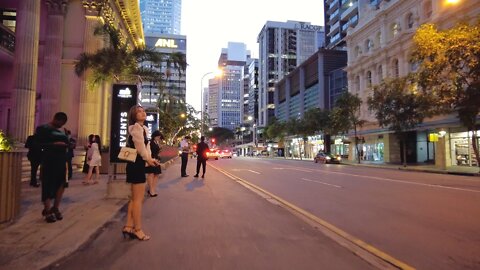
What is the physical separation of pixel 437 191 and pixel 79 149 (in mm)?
16347

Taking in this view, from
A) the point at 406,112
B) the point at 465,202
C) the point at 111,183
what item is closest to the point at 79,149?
the point at 111,183

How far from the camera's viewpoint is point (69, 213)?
26.7ft

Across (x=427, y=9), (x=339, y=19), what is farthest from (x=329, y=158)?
(x=339, y=19)

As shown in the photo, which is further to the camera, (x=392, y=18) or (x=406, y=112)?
(x=392, y=18)

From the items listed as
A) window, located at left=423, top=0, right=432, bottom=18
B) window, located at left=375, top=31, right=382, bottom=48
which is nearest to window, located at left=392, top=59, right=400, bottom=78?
window, located at left=375, top=31, right=382, bottom=48

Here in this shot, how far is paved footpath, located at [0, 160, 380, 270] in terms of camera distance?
512 centimetres

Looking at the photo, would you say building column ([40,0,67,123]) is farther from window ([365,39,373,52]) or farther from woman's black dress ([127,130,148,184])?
window ([365,39,373,52])

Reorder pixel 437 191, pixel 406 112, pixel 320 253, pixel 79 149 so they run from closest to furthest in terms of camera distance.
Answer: pixel 320 253 → pixel 437 191 → pixel 79 149 → pixel 406 112

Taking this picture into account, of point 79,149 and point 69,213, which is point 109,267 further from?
point 79,149

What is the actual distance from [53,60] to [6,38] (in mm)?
2315

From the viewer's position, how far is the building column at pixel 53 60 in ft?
70.1

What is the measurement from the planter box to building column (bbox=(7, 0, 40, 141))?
952 cm

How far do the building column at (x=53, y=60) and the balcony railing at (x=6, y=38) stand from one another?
1612mm

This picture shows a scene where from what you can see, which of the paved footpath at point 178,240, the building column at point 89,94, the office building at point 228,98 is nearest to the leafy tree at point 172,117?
the building column at point 89,94
